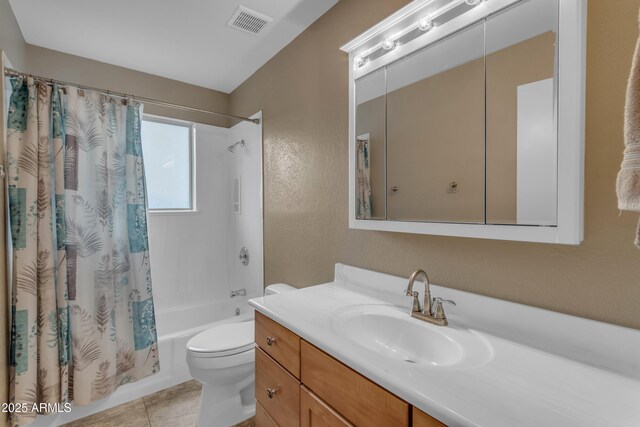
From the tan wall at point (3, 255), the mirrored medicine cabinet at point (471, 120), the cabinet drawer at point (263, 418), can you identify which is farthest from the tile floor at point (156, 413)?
the mirrored medicine cabinet at point (471, 120)

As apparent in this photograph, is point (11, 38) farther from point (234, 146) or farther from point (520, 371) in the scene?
point (520, 371)

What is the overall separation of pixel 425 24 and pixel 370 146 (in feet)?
1.75

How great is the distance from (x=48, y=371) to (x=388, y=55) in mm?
2379

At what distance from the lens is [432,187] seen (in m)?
1.18

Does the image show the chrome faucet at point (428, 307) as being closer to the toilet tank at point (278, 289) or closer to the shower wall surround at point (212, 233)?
the toilet tank at point (278, 289)

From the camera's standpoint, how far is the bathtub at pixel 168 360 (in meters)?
1.78

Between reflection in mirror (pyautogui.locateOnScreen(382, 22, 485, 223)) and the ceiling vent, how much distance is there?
0.99 meters

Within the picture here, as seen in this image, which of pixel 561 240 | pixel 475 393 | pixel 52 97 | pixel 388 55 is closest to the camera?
pixel 475 393

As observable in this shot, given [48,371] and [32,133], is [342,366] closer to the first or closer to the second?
[48,371]

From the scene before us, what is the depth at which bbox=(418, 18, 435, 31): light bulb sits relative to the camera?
44.4 inches

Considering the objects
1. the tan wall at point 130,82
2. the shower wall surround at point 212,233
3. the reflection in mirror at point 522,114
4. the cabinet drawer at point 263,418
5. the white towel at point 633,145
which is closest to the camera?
→ the white towel at point 633,145

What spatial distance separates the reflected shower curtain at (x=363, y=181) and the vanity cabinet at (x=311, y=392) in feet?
2.21

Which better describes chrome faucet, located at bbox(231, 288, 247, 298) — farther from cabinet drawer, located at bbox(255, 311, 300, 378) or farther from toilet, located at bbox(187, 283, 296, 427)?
cabinet drawer, located at bbox(255, 311, 300, 378)

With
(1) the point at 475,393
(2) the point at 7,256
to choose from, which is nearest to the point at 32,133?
(2) the point at 7,256
